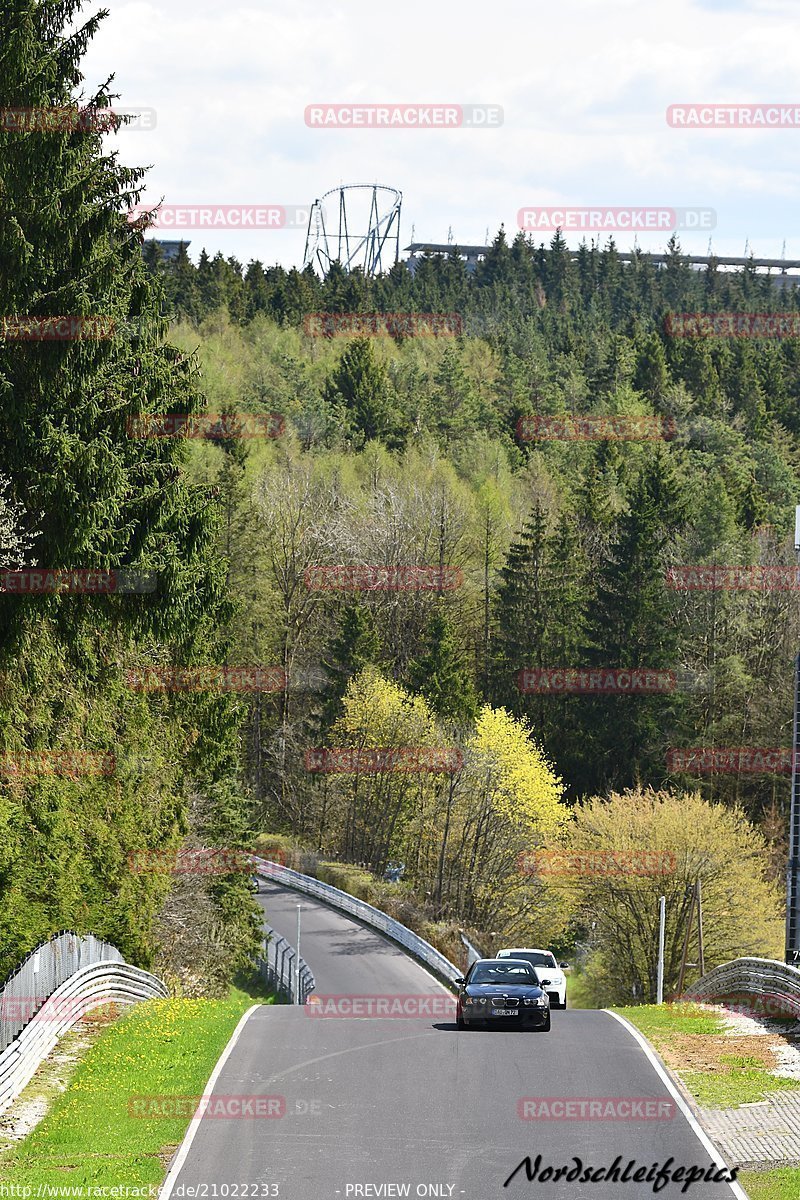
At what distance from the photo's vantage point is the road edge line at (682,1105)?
14917mm

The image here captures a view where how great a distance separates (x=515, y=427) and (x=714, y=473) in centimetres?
2091

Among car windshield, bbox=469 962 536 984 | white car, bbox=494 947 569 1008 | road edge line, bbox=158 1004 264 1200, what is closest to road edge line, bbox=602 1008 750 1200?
car windshield, bbox=469 962 536 984

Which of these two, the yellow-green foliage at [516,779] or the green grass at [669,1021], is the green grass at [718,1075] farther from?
the yellow-green foliage at [516,779]

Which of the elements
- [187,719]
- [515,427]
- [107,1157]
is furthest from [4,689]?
[515,427]

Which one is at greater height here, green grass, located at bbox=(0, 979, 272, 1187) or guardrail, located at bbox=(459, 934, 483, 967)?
green grass, located at bbox=(0, 979, 272, 1187)

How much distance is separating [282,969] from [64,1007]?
113ft

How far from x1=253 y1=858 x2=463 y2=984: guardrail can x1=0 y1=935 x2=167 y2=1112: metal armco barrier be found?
78.1 ft

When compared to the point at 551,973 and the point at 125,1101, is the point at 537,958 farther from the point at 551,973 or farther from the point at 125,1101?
the point at 125,1101

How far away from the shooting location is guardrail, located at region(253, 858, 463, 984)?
2185 inches

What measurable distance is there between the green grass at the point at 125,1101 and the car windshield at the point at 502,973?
419 centimetres

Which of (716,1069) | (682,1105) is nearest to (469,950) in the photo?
(716,1069)

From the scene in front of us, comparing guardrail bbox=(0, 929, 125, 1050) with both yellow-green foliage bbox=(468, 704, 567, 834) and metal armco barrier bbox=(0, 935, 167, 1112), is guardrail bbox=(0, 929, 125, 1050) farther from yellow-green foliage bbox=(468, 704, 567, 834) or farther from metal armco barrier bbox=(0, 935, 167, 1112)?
yellow-green foliage bbox=(468, 704, 567, 834)

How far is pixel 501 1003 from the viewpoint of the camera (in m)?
24.6

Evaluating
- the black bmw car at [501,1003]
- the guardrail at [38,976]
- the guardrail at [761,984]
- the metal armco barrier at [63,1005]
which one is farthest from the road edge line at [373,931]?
the guardrail at [38,976]
